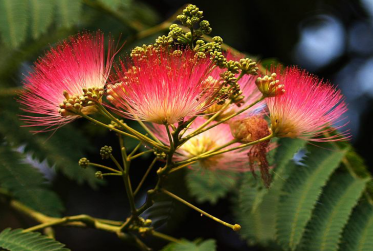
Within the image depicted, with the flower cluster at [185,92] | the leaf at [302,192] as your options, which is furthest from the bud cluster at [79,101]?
the leaf at [302,192]

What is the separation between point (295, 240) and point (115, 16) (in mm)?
2170

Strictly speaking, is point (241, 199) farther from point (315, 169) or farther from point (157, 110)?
point (157, 110)

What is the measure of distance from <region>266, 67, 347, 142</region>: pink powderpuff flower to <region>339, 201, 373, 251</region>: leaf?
526mm

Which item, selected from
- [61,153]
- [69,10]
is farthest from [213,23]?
[61,153]

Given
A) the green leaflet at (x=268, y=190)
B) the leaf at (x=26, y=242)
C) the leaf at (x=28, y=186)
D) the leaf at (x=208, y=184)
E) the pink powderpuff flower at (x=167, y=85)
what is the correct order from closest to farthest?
the pink powderpuff flower at (x=167, y=85), the leaf at (x=26, y=242), the green leaflet at (x=268, y=190), the leaf at (x=28, y=186), the leaf at (x=208, y=184)

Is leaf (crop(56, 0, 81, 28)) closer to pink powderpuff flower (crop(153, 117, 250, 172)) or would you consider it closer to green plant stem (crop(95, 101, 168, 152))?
pink powderpuff flower (crop(153, 117, 250, 172))

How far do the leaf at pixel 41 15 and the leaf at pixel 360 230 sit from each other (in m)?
1.87

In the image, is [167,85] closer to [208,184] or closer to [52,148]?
[208,184]

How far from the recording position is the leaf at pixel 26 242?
6.51 feet

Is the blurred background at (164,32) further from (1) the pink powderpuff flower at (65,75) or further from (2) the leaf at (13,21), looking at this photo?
(1) the pink powderpuff flower at (65,75)

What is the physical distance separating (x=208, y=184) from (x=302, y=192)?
0.73 meters

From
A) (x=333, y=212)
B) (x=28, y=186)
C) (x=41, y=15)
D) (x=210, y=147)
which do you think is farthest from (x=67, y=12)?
(x=333, y=212)

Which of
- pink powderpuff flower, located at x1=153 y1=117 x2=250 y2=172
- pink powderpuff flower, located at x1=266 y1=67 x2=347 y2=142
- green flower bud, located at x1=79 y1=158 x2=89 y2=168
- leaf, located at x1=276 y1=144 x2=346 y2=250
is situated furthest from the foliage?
green flower bud, located at x1=79 y1=158 x2=89 y2=168

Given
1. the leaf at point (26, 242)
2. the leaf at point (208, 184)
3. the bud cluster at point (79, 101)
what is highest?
the bud cluster at point (79, 101)
